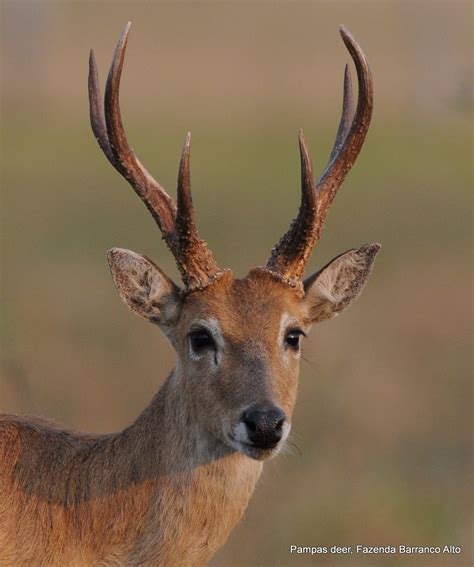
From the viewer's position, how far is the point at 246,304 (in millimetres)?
8289

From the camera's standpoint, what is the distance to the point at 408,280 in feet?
73.4

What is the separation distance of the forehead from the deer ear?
0.76ft

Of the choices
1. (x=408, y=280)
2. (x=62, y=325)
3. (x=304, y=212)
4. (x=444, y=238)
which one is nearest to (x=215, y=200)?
(x=444, y=238)

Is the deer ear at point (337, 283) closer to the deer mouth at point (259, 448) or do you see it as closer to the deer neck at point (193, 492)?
the deer neck at point (193, 492)

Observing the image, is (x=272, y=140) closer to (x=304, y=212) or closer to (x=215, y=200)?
(x=215, y=200)

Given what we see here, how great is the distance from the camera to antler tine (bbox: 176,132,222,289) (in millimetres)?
8180

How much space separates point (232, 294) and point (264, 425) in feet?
3.58

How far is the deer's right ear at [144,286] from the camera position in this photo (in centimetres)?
850

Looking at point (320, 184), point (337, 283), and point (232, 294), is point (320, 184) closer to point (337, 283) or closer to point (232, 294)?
point (337, 283)

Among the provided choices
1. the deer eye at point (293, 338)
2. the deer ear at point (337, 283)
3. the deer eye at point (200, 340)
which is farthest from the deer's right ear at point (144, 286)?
the deer ear at point (337, 283)

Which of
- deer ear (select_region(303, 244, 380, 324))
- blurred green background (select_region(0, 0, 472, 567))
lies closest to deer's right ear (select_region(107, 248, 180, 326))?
deer ear (select_region(303, 244, 380, 324))

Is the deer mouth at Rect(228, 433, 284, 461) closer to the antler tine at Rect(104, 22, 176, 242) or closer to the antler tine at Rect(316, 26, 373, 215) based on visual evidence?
the antler tine at Rect(104, 22, 176, 242)

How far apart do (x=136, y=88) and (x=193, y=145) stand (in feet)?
39.0

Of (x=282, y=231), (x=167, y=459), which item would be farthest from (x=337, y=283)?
(x=282, y=231)
